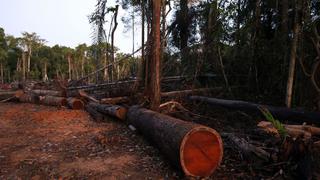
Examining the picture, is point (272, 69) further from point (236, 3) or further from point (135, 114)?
point (135, 114)

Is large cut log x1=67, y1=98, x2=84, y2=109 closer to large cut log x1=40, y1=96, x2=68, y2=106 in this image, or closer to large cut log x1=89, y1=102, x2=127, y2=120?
large cut log x1=40, y1=96, x2=68, y2=106

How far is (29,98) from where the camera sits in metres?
14.1

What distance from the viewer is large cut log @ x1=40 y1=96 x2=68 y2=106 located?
12.2 metres

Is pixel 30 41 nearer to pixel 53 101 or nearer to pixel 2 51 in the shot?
pixel 2 51

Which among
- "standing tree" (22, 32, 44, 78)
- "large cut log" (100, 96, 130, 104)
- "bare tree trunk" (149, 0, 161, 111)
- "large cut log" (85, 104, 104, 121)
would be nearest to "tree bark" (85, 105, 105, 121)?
"large cut log" (85, 104, 104, 121)

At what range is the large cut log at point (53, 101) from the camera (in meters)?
12.2

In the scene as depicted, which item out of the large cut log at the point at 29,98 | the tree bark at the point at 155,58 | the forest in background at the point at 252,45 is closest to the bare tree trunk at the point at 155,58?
the tree bark at the point at 155,58

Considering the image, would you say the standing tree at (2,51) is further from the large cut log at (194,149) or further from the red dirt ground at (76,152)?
the large cut log at (194,149)

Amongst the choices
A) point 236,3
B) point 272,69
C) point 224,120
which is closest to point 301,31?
point 272,69

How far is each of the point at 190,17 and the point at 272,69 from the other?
248 inches

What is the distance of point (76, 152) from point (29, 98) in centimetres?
937

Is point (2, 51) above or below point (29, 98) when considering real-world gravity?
above

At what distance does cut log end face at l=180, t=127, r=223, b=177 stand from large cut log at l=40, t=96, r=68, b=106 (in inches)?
342

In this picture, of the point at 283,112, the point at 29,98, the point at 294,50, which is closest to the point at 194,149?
the point at 283,112
